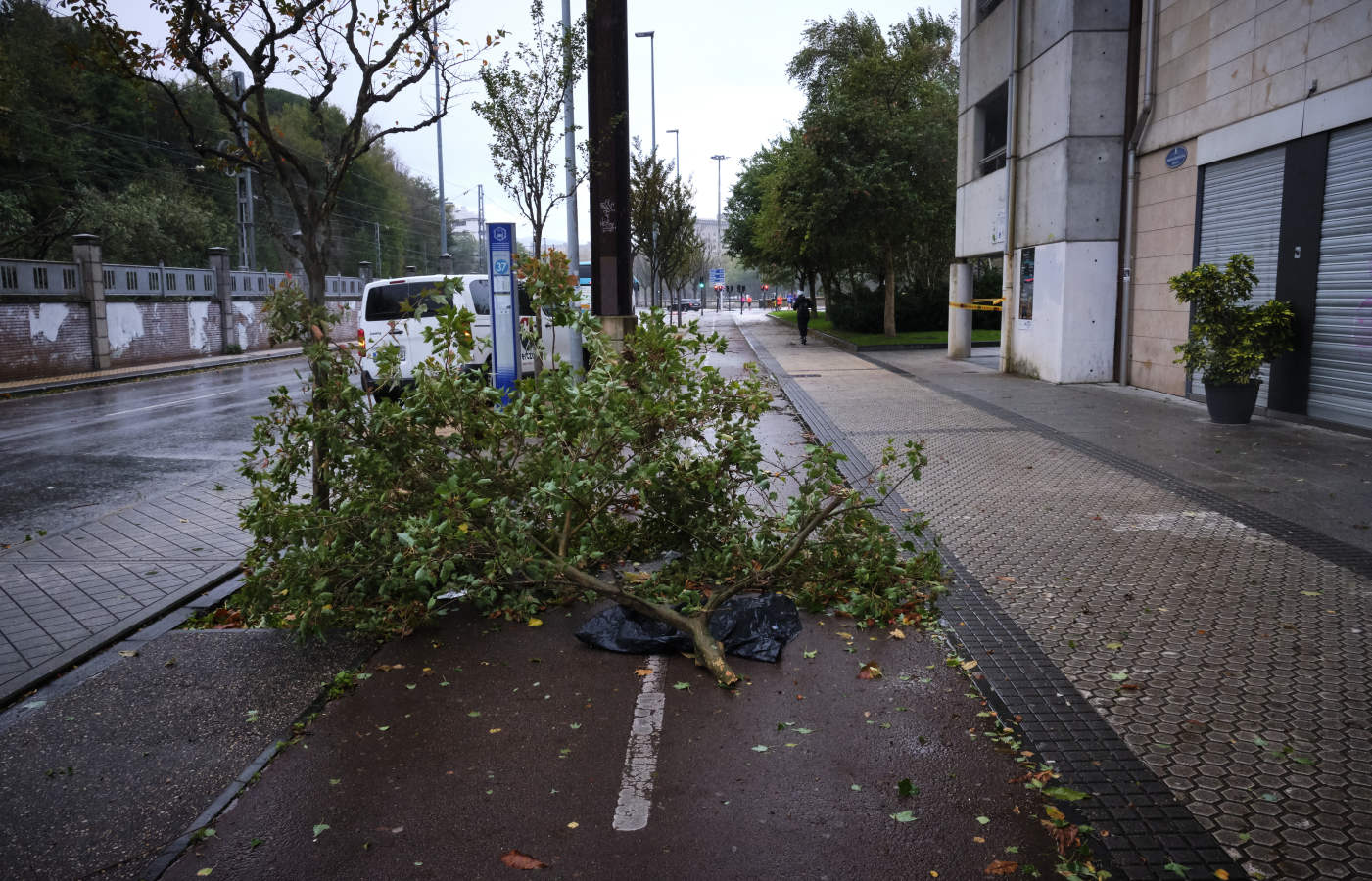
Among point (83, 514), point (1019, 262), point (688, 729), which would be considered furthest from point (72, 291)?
point (688, 729)

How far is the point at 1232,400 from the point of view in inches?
458

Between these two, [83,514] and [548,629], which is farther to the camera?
[83,514]

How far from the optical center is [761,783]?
3588 millimetres

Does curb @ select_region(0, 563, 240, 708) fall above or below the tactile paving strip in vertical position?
below

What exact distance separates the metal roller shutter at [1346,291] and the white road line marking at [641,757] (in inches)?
381

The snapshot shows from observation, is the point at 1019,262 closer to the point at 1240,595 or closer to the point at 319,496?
the point at 1240,595

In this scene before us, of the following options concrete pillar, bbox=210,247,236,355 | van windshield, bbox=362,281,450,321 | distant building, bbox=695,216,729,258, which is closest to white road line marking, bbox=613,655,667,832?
van windshield, bbox=362,281,450,321

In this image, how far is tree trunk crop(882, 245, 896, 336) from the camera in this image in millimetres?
32153

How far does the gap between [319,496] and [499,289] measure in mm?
7521

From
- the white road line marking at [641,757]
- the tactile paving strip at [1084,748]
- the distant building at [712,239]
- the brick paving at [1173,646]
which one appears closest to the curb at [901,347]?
the brick paving at [1173,646]

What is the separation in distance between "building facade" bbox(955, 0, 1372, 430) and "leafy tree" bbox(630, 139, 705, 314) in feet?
47.0

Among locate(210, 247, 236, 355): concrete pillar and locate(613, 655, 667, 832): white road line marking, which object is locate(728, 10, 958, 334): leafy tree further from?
locate(613, 655, 667, 832): white road line marking

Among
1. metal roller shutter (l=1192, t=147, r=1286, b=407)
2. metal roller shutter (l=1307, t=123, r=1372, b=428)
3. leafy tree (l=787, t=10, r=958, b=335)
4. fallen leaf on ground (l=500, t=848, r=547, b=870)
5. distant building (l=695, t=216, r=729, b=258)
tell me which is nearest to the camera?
fallen leaf on ground (l=500, t=848, r=547, b=870)

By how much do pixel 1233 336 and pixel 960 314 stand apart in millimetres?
12852
